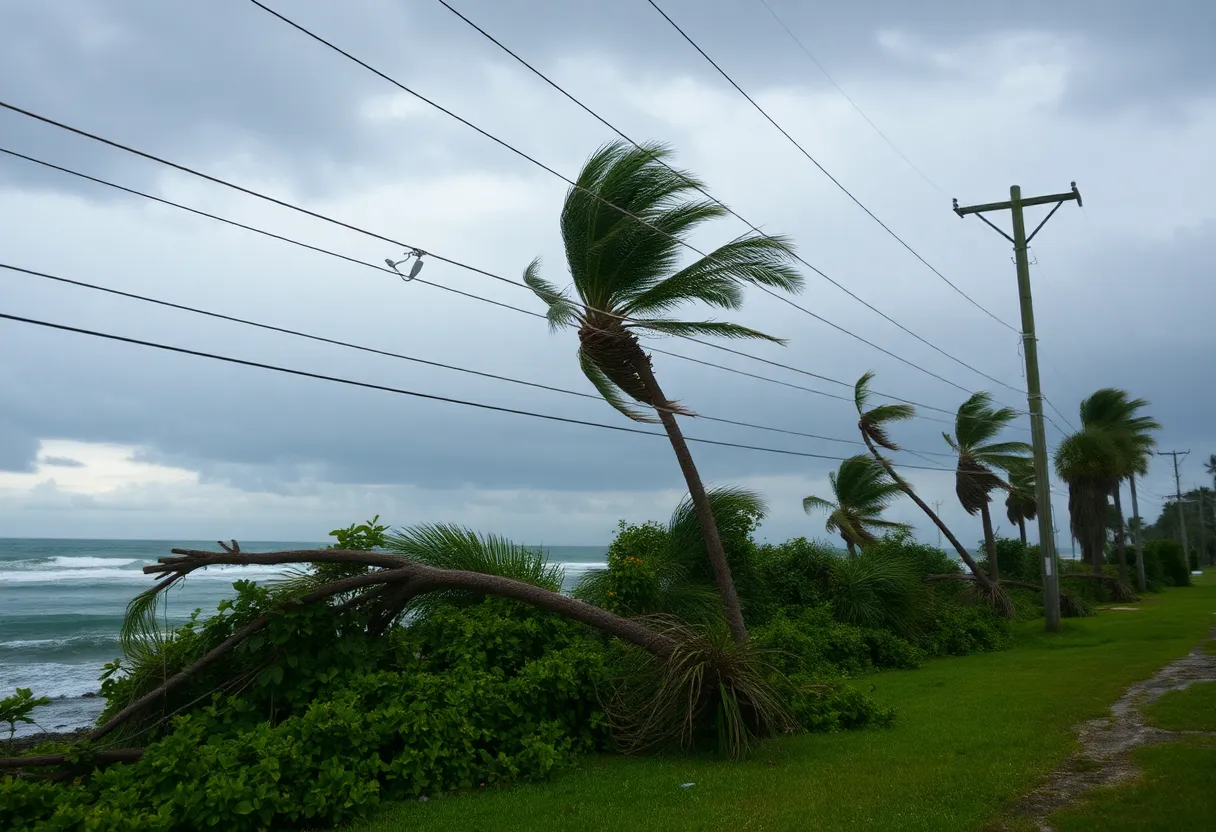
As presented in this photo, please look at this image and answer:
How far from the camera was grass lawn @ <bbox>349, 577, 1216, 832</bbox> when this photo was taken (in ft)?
23.5

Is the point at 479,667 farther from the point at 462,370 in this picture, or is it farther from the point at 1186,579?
the point at 1186,579

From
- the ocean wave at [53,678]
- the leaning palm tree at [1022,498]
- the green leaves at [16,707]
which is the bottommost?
the ocean wave at [53,678]

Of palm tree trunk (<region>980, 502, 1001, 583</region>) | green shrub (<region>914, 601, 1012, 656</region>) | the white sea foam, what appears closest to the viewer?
green shrub (<region>914, 601, 1012, 656</region>)

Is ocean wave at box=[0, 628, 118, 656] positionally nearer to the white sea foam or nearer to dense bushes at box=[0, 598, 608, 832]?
dense bushes at box=[0, 598, 608, 832]

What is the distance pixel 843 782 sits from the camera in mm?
8227

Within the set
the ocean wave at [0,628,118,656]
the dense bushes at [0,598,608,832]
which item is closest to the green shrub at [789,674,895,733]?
the dense bushes at [0,598,608,832]

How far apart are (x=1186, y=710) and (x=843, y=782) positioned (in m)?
5.20

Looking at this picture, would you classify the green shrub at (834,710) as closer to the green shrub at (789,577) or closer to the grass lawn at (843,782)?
the grass lawn at (843,782)

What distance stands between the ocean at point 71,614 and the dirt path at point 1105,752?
271 inches

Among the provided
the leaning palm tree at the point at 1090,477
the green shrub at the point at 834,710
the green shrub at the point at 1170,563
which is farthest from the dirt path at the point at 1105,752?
the green shrub at the point at 1170,563

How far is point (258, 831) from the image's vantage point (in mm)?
7512

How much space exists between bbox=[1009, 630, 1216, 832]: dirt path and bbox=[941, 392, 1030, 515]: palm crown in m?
14.1

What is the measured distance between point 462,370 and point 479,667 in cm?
318

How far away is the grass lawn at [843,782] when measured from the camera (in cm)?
718
